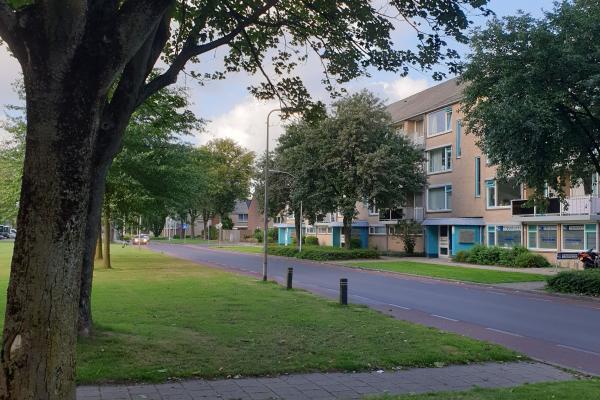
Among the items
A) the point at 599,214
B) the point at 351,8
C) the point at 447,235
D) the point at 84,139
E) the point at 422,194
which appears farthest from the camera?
the point at 422,194

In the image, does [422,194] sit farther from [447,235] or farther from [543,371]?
[543,371]

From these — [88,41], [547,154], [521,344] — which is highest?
[547,154]

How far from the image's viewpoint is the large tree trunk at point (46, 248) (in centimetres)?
390

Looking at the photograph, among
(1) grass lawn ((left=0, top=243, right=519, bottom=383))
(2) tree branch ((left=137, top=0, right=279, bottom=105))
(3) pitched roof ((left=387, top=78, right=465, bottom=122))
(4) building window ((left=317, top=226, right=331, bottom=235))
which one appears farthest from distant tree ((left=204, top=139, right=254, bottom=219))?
(2) tree branch ((left=137, top=0, right=279, bottom=105))

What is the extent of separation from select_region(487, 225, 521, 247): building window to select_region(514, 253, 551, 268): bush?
9.95 feet

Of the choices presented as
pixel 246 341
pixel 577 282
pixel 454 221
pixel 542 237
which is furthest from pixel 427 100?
pixel 246 341

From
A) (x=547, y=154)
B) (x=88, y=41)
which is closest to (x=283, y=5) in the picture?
(x=88, y=41)

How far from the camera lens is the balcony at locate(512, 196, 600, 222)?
31.0 metres

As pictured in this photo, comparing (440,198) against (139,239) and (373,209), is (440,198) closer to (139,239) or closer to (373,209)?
(373,209)

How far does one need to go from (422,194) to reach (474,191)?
658cm

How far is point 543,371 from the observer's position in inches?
322

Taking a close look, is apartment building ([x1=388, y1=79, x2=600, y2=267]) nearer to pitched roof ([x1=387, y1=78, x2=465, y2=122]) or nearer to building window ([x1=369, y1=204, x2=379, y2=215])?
pitched roof ([x1=387, y1=78, x2=465, y2=122])

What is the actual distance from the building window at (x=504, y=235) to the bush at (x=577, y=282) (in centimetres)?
1609

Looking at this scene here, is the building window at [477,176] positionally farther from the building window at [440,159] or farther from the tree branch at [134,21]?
the tree branch at [134,21]
